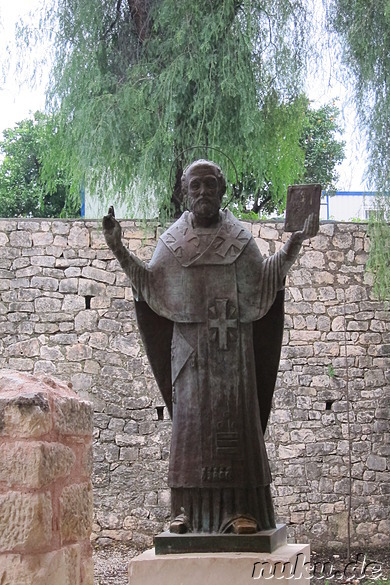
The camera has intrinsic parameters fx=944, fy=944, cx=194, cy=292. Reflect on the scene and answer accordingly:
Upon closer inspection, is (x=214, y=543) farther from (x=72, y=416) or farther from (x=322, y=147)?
(x=322, y=147)

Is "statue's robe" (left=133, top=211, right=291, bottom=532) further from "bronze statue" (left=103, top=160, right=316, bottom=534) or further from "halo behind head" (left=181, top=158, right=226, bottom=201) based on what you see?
"halo behind head" (left=181, top=158, right=226, bottom=201)

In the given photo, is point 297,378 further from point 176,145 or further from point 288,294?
point 176,145

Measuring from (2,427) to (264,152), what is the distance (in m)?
5.92

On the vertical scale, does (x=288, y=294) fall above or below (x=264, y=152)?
below

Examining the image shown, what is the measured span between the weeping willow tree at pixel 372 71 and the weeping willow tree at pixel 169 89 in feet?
1.72

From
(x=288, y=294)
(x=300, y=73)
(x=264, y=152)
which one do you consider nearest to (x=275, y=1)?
(x=300, y=73)

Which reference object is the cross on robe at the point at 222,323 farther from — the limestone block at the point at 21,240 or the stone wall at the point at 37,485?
the limestone block at the point at 21,240

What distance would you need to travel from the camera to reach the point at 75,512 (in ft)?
12.5

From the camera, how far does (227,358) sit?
3.70 m

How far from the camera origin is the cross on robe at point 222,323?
370cm

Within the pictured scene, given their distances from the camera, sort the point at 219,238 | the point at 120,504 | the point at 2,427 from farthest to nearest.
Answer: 1. the point at 120,504
2. the point at 219,238
3. the point at 2,427

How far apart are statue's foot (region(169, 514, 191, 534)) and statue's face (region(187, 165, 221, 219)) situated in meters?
1.20

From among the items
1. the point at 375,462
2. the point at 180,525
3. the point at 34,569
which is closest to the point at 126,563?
the point at 375,462

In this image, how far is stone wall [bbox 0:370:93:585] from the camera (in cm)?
339
